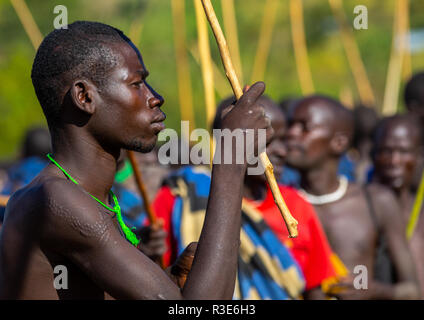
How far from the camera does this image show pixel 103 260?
5.82 feet

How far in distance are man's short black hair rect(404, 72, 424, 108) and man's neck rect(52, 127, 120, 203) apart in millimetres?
5116

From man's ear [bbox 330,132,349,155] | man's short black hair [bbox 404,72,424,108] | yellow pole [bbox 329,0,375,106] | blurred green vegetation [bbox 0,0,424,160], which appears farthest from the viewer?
blurred green vegetation [bbox 0,0,424,160]

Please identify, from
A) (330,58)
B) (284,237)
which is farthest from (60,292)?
(330,58)

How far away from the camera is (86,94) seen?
1.95 m

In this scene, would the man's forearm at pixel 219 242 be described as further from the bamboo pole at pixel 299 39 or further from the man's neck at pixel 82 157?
the bamboo pole at pixel 299 39

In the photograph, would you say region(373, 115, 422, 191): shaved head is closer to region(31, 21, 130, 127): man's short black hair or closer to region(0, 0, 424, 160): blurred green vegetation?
region(31, 21, 130, 127): man's short black hair

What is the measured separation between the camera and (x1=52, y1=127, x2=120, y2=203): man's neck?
1.98 metres

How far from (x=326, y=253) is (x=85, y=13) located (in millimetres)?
16775

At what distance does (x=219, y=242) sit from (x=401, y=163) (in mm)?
3505

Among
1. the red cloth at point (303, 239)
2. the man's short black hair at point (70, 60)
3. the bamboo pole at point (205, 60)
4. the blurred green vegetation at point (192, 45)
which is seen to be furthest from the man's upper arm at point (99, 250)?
the blurred green vegetation at point (192, 45)

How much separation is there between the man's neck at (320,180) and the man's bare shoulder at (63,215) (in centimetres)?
288

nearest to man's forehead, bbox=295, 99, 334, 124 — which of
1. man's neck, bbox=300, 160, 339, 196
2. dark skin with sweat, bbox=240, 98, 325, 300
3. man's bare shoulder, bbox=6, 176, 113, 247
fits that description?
man's neck, bbox=300, 160, 339, 196

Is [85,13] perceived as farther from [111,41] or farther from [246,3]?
[111,41]

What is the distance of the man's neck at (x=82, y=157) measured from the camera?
78.0 inches
